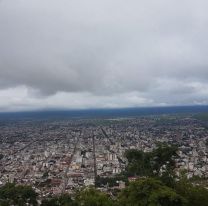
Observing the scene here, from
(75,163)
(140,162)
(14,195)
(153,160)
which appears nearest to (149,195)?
(153,160)

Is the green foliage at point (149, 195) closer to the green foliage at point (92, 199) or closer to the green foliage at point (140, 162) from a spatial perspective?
the green foliage at point (92, 199)

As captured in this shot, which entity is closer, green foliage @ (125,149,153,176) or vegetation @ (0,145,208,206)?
vegetation @ (0,145,208,206)

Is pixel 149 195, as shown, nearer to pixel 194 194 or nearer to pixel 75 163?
pixel 194 194

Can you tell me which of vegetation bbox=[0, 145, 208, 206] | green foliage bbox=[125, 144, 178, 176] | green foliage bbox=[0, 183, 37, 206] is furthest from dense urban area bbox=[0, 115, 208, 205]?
green foliage bbox=[0, 183, 37, 206]

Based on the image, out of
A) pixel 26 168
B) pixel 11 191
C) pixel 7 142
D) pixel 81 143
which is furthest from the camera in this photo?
pixel 7 142

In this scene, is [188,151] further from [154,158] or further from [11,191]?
[11,191]

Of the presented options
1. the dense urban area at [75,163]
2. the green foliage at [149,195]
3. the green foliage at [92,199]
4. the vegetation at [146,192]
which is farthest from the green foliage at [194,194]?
the green foliage at [92,199]

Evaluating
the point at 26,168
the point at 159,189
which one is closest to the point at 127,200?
the point at 159,189

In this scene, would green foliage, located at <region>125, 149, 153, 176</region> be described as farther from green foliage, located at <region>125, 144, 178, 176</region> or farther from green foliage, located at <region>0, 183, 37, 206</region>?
green foliage, located at <region>0, 183, 37, 206</region>
